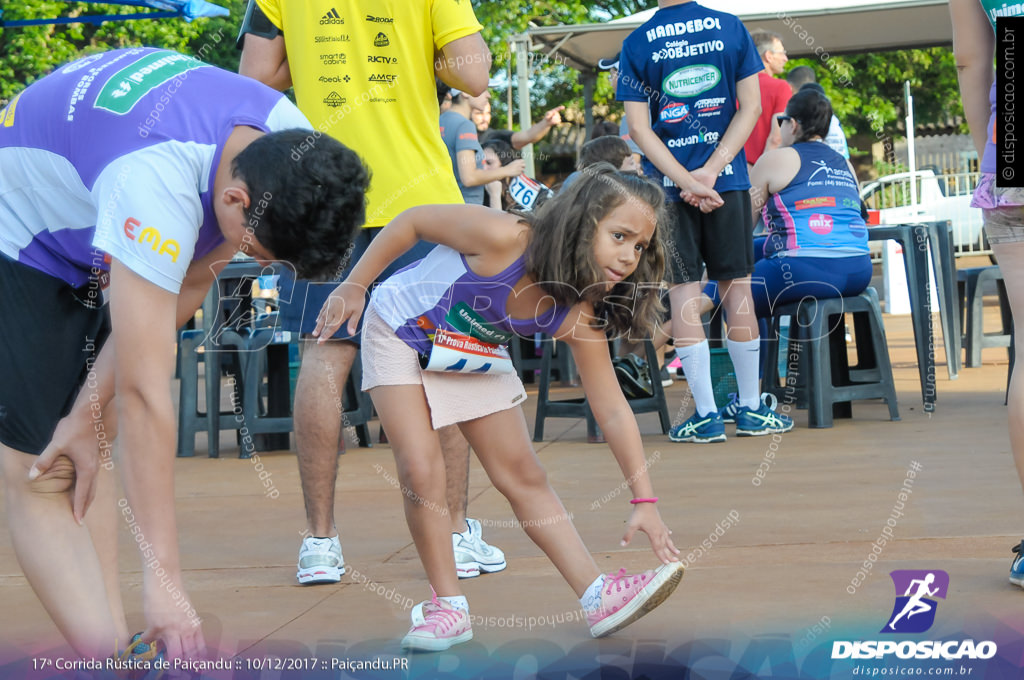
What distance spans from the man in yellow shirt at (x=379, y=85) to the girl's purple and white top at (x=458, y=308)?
1.57 feet

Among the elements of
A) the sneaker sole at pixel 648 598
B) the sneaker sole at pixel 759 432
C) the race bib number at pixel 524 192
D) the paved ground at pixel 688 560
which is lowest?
the sneaker sole at pixel 759 432

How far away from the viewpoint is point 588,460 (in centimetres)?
532

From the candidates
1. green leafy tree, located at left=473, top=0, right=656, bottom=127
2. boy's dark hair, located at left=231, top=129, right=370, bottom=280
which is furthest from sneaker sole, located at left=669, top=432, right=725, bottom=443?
green leafy tree, located at left=473, top=0, right=656, bottom=127

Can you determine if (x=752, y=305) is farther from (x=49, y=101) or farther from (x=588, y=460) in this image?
(x=49, y=101)

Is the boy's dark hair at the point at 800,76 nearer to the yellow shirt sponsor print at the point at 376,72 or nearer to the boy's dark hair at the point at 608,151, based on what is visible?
the boy's dark hair at the point at 608,151

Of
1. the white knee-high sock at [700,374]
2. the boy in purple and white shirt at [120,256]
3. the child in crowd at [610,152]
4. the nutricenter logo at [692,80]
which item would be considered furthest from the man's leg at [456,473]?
the child in crowd at [610,152]

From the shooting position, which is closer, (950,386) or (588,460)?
(588,460)

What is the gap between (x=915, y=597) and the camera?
276 cm

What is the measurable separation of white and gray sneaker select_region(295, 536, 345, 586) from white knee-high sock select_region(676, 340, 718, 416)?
259 cm

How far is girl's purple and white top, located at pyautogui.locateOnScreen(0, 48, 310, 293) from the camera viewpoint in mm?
2051

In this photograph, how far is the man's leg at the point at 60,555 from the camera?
235 cm

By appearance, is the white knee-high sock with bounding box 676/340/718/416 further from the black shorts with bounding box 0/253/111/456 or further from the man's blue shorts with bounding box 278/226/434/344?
the black shorts with bounding box 0/253/111/456

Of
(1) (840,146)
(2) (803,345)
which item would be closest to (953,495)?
(2) (803,345)

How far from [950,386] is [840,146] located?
5.31 feet
